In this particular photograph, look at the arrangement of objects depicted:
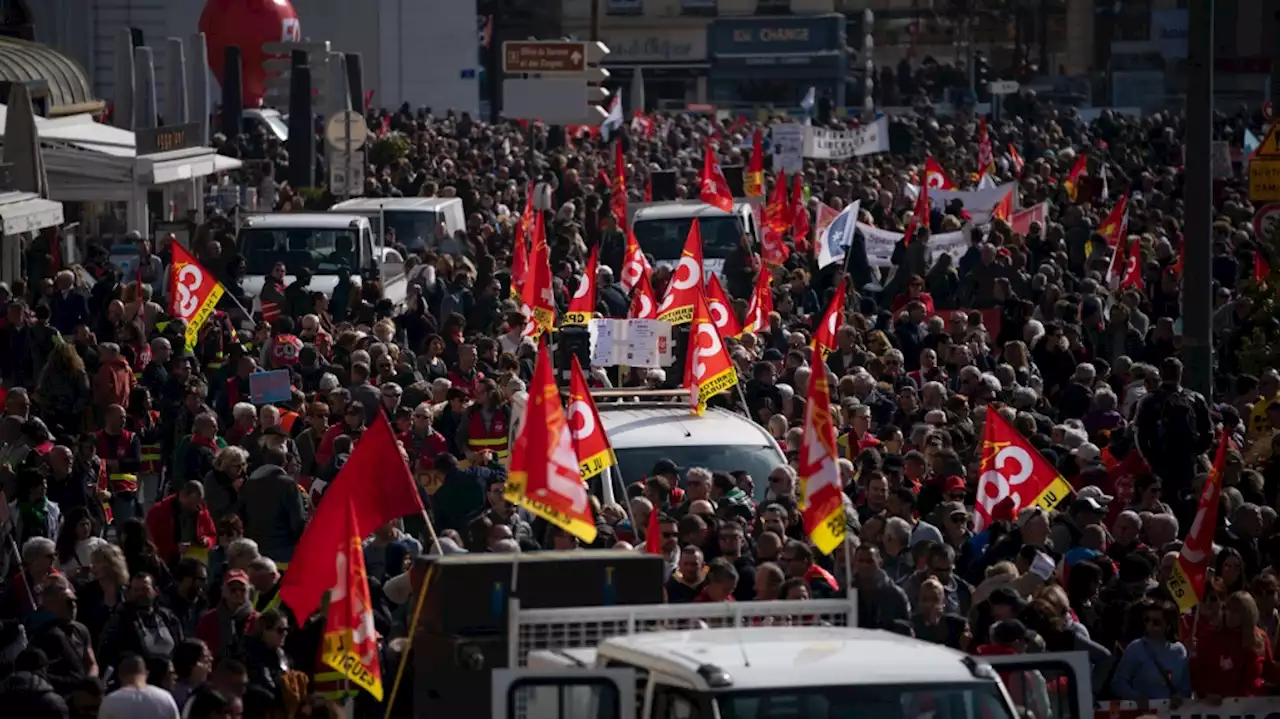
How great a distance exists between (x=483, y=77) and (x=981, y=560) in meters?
68.2

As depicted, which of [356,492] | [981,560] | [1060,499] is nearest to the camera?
[356,492]

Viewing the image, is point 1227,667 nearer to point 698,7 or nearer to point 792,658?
point 792,658

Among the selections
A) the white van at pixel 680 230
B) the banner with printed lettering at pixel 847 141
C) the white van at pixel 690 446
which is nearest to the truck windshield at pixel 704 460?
the white van at pixel 690 446

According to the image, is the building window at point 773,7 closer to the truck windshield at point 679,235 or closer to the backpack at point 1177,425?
the truck windshield at point 679,235

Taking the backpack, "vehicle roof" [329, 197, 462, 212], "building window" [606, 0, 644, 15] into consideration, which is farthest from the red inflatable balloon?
"building window" [606, 0, 644, 15]

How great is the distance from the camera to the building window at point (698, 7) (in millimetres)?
92000

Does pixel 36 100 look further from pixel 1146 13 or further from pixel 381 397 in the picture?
pixel 1146 13

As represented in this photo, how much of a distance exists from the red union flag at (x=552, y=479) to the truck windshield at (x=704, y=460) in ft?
12.6

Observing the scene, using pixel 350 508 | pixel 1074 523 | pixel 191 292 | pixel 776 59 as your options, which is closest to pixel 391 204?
pixel 191 292

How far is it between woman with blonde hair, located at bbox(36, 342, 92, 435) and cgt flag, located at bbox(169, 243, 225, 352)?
233cm

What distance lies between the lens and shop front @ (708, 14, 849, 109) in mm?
85750

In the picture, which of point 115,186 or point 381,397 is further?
point 115,186

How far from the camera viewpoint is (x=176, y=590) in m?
12.1

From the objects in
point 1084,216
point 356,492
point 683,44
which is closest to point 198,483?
point 356,492
